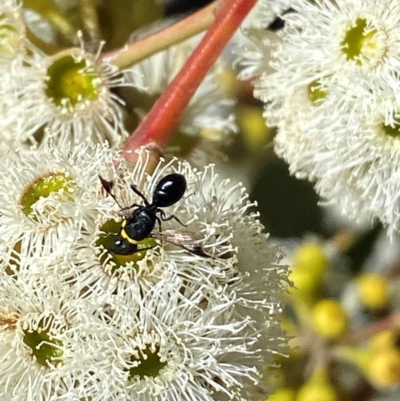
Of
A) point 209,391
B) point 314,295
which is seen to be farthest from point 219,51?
point 314,295

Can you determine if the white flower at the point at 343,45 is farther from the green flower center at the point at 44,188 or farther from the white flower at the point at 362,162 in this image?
the green flower center at the point at 44,188

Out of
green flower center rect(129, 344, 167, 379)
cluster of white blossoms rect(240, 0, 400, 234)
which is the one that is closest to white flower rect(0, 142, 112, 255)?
green flower center rect(129, 344, 167, 379)

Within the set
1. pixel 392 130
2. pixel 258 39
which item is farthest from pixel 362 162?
pixel 258 39

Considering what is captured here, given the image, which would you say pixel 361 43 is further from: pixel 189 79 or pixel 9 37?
pixel 9 37

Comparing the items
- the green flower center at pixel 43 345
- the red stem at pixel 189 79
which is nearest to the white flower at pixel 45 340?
the green flower center at pixel 43 345

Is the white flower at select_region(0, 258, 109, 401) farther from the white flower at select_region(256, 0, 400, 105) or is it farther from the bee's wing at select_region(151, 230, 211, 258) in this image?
the white flower at select_region(256, 0, 400, 105)

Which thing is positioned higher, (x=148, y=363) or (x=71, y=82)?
(x=71, y=82)

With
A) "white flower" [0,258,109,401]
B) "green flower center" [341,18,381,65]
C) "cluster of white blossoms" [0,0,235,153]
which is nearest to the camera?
"white flower" [0,258,109,401]
